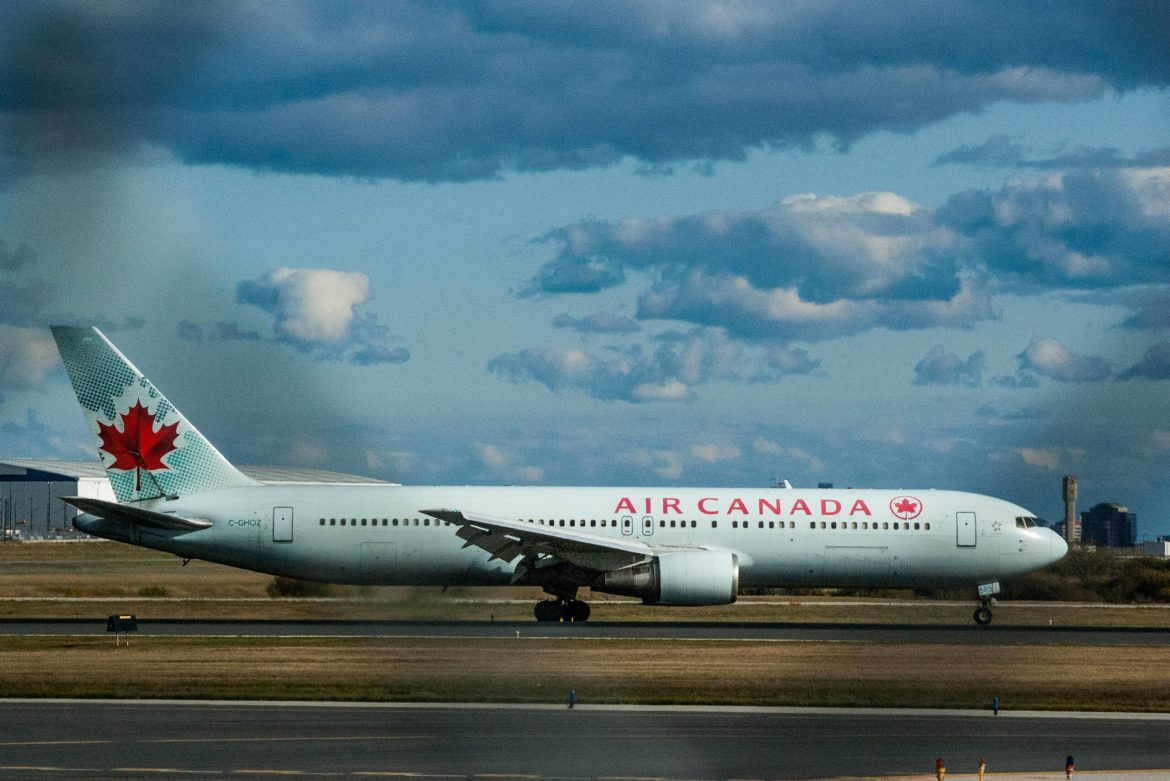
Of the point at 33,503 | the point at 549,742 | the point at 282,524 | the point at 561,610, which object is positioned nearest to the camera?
the point at 549,742

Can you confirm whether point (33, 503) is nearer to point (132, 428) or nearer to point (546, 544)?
point (546, 544)

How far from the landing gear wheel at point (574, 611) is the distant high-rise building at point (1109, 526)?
35435 mm

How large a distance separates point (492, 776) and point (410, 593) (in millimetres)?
6827

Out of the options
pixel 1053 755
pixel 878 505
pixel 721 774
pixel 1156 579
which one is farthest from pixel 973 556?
pixel 721 774

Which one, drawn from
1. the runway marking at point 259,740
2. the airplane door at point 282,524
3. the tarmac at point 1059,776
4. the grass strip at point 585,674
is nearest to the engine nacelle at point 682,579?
the grass strip at point 585,674

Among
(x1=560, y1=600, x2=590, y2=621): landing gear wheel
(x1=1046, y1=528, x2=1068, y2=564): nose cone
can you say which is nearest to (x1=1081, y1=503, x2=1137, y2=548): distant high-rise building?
(x1=560, y1=600, x2=590, y2=621): landing gear wheel

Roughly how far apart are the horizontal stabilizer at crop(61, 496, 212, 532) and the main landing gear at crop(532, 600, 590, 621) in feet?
37.6

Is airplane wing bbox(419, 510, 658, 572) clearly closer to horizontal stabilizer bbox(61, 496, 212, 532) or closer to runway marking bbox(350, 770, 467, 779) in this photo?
horizontal stabilizer bbox(61, 496, 212, 532)

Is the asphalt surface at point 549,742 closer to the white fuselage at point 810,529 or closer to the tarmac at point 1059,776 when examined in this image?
the tarmac at point 1059,776

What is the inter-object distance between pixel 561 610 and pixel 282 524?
392 inches

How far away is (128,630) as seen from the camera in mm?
44906

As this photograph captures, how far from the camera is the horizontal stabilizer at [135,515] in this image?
145ft

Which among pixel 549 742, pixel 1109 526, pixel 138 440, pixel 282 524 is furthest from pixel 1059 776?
pixel 282 524

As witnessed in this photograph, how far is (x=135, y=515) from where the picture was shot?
4547cm
